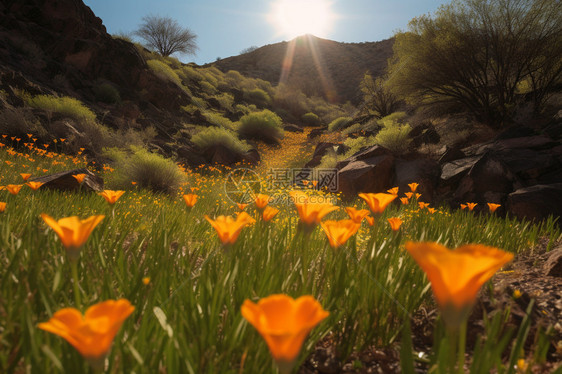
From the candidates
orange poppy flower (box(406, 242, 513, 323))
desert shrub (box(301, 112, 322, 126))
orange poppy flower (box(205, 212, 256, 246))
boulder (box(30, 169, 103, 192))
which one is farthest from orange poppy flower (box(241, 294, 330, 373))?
desert shrub (box(301, 112, 322, 126))

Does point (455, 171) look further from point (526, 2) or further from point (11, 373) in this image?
point (11, 373)

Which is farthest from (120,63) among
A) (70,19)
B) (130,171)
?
(130,171)

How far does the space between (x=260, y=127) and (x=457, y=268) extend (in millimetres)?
17651

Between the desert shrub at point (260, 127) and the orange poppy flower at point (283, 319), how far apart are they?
17.6m

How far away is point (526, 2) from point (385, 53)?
4111 centimetres

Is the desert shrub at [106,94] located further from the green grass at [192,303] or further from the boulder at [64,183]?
the green grass at [192,303]

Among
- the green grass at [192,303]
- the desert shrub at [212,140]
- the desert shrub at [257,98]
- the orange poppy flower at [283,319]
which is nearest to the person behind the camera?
the orange poppy flower at [283,319]

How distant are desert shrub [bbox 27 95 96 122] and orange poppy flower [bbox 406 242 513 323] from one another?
1050 centimetres

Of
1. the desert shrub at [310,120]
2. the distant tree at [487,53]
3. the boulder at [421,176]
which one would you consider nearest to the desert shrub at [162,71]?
the desert shrub at [310,120]

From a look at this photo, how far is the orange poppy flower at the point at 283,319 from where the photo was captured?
44 centimetres

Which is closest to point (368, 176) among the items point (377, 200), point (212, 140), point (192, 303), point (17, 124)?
point (377, 200)

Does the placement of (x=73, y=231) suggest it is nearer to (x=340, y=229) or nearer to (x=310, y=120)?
(x=340, y=229)

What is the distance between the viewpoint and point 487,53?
8188 mm

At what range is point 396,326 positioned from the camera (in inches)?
42.1
